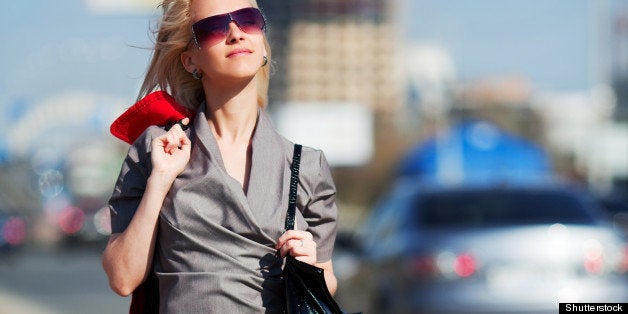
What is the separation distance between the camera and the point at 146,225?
3.09 metres

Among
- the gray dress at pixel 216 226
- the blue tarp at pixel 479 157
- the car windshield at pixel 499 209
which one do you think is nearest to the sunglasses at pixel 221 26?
the gray dress at pixel 216 226

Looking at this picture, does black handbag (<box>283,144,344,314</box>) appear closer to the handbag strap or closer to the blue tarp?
the handbag strap

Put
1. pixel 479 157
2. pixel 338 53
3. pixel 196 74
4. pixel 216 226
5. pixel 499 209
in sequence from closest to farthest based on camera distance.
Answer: pixel 216 226
pixel 196 74
pixel 499 209
pixel 479 157
pixel 338 53

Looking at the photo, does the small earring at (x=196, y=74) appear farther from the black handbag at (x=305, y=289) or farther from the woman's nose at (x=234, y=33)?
the black handbag at (x=305, y=289)

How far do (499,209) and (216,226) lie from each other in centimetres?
573

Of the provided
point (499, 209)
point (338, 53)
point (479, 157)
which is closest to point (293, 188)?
point (499, 209)

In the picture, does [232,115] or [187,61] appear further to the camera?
[187,61]

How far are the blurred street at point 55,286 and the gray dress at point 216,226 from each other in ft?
33.2

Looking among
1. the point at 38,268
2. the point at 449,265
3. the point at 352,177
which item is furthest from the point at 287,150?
the point at 352,177

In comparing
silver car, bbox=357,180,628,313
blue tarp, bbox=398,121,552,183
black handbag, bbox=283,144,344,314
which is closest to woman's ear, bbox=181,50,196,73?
black handbag, bbox=283,144,344,314

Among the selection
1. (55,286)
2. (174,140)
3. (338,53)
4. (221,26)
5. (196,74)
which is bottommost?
(55,286)

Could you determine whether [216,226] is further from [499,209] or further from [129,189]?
[499,209]

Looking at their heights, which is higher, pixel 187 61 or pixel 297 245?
pixel 187 61

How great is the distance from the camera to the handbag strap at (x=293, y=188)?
10.4ft
